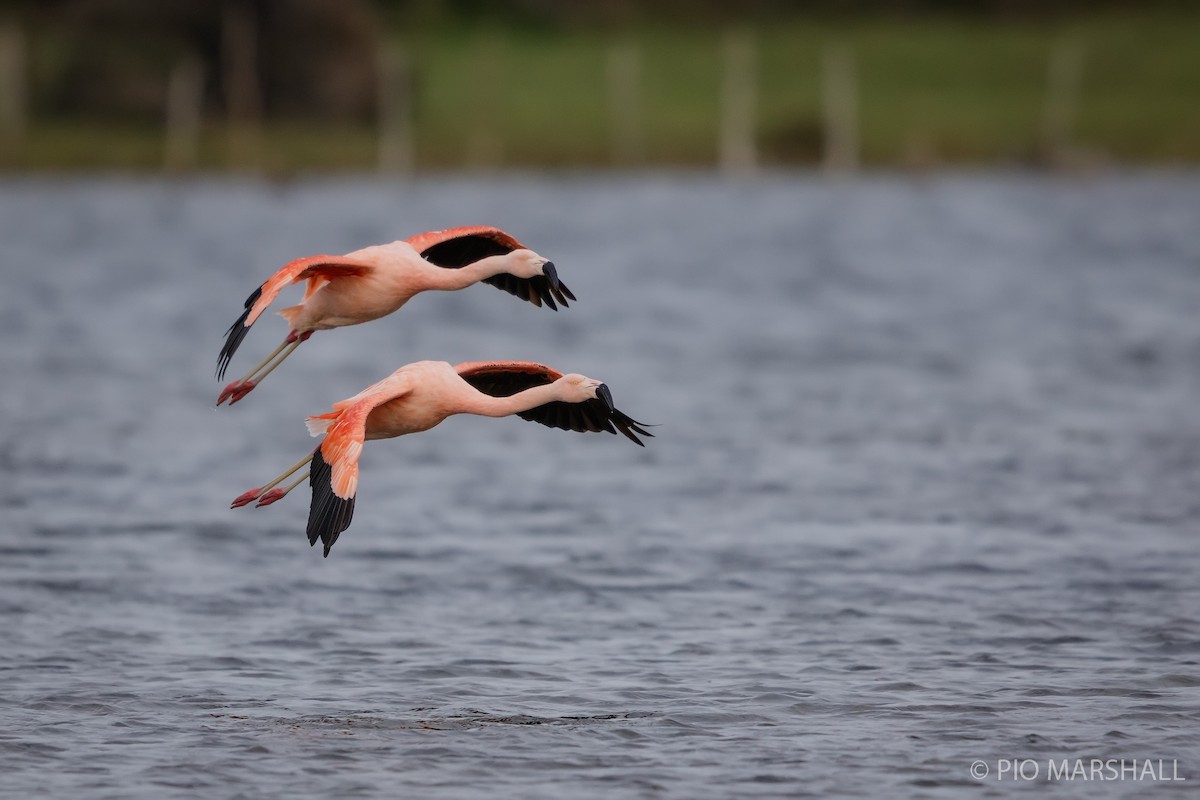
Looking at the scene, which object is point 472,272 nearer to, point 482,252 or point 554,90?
point 482,252

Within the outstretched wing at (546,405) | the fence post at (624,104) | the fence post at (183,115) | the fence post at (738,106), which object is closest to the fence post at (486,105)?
the fence post at (624,104)

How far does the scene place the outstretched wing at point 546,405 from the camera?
Result: 1359cm

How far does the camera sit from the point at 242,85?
6938cm

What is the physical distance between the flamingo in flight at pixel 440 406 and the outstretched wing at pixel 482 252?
0.50 m

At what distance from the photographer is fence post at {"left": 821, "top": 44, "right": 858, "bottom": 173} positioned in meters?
71.0

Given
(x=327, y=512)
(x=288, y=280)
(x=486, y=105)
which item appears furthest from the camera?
(x=486, y=105)

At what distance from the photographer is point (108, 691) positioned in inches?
564

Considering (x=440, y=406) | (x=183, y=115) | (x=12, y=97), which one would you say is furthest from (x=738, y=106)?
(x=440, y=406)

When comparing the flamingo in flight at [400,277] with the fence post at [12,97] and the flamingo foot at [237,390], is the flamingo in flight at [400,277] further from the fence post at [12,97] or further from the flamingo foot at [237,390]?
the fence post at [12,97]

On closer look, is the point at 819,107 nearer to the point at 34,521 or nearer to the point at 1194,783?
the point at 34,521

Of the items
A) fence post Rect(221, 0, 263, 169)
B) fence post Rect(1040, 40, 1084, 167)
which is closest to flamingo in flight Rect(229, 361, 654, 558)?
fence post Rect(221, 0, 263, 169)

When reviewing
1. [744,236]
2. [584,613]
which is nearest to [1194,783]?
[584,613]

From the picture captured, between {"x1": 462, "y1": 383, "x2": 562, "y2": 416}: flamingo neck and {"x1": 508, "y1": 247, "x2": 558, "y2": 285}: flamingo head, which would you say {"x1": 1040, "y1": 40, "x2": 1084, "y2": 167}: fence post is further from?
{"x1": 508, "y1": 247, "x2": 558, "y2": 285}: flamingo head

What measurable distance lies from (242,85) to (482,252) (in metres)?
57.1
